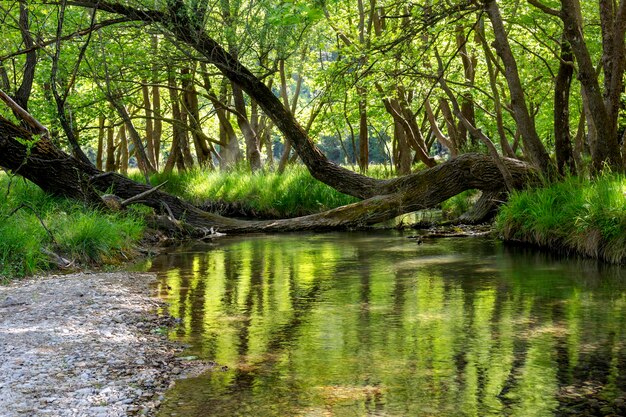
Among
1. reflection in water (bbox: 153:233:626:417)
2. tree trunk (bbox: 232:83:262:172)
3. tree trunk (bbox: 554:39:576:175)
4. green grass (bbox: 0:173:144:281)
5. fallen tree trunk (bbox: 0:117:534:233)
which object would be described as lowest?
reflection in water (bbox: 153:233:626:417)

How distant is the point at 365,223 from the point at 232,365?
975 cm

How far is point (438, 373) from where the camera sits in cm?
559

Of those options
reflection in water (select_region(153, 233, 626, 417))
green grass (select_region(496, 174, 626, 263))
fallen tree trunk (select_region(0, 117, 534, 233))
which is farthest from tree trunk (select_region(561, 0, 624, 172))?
reflection in water (select_region(153, 233, 626, 417))

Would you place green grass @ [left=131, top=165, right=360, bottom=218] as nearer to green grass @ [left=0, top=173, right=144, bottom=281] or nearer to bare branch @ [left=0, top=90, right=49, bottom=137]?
green grass @ [left=0, top=173, right=144, bottom=281]

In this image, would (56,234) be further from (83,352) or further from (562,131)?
(562,131)

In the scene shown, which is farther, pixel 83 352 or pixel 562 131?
pixel 562 131

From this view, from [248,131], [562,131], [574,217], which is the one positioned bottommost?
[574,217]

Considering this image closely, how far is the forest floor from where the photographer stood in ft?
15.5

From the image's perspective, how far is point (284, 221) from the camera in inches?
656

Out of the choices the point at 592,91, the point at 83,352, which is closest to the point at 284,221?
the point at 592,91

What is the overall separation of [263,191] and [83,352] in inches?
586

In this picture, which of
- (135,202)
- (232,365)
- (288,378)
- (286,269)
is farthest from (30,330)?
(135,202)

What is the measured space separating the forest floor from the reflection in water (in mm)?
289

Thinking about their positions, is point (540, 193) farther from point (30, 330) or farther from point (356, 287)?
point (30, 330)
